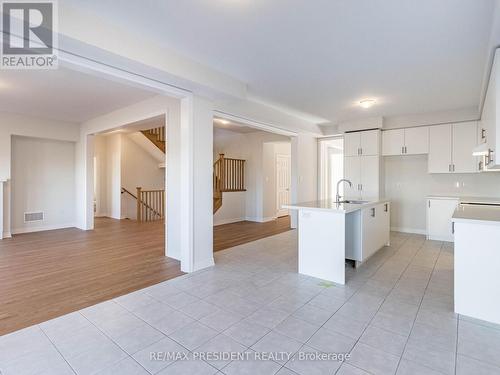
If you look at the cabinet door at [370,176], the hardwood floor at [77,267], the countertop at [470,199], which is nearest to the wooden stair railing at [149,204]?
the hardwood floor at [77,267]

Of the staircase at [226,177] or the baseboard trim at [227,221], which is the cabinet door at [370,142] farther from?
the baseboard trim at [227,221]

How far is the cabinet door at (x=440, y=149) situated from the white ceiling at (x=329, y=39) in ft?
4.32

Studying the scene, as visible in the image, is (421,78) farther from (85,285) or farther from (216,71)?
(85,285)

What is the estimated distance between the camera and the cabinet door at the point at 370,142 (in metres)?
5.85

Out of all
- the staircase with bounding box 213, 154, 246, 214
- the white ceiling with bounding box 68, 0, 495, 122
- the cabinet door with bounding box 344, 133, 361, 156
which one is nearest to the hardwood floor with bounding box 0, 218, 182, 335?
the staircase with bounding box 213, 154, 246, 214

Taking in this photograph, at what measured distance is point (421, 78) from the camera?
367 cm

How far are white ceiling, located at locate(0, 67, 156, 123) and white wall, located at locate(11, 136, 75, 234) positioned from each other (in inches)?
41.0

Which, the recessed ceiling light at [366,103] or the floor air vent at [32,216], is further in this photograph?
the floor air vent at [32,216]

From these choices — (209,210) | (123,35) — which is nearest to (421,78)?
(209,210)

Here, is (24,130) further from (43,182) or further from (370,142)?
(370,142)

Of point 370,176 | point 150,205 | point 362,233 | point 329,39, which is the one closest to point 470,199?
point 370,176

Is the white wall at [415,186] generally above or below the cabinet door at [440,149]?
below

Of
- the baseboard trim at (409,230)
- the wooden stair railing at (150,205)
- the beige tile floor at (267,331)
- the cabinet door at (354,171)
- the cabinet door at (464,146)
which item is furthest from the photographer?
the wooden stair railing at (150,205)

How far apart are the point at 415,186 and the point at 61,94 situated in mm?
7137
